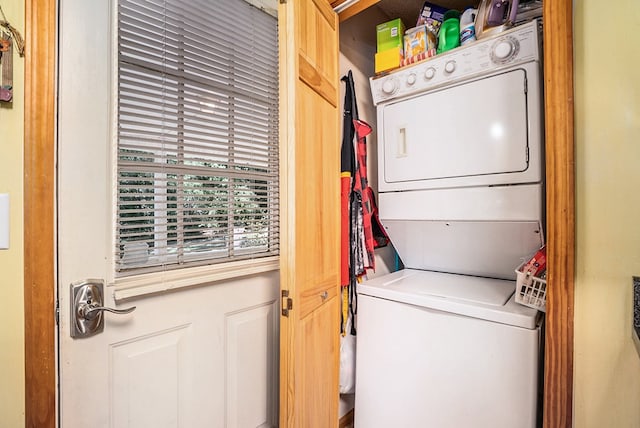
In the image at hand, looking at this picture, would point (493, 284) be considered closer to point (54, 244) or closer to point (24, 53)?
point (54, 244)

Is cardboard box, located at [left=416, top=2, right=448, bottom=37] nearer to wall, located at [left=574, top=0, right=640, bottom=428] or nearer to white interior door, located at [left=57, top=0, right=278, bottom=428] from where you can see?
wall, located at [left=574, top=0, right=640, bottom=428]

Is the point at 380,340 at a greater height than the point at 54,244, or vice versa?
the point at 54,244

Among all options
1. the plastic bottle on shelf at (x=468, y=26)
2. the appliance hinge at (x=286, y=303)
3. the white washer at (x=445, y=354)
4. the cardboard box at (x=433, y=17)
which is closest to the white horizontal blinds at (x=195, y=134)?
the appliance hinge at (x=286, y=303)

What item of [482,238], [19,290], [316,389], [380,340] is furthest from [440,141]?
[19,290]

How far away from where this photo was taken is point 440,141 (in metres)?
1.46

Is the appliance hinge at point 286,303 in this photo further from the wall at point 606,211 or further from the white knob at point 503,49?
the white knob at point 503,49

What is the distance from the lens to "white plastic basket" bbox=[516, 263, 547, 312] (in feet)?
3.78

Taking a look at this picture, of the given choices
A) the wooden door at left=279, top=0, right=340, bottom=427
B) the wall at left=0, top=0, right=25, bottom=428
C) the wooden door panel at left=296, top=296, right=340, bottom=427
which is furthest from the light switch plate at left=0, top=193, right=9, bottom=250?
the wooden door panel at left=296, top=296, right=340, bottom=427

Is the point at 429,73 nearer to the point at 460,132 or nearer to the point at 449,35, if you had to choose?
the point at 449,35

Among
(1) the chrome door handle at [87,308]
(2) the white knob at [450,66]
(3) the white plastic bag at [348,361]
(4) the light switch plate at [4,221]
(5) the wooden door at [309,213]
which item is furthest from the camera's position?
(3) the white plastic bag at [348,361]

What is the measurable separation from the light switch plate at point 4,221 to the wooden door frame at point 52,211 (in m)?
0.04

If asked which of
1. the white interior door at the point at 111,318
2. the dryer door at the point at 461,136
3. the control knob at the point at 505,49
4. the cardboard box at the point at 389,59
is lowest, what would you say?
the white interior door at the point at 111,318

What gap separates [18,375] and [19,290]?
9.1 inches

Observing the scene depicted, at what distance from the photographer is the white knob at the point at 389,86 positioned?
1.61m
